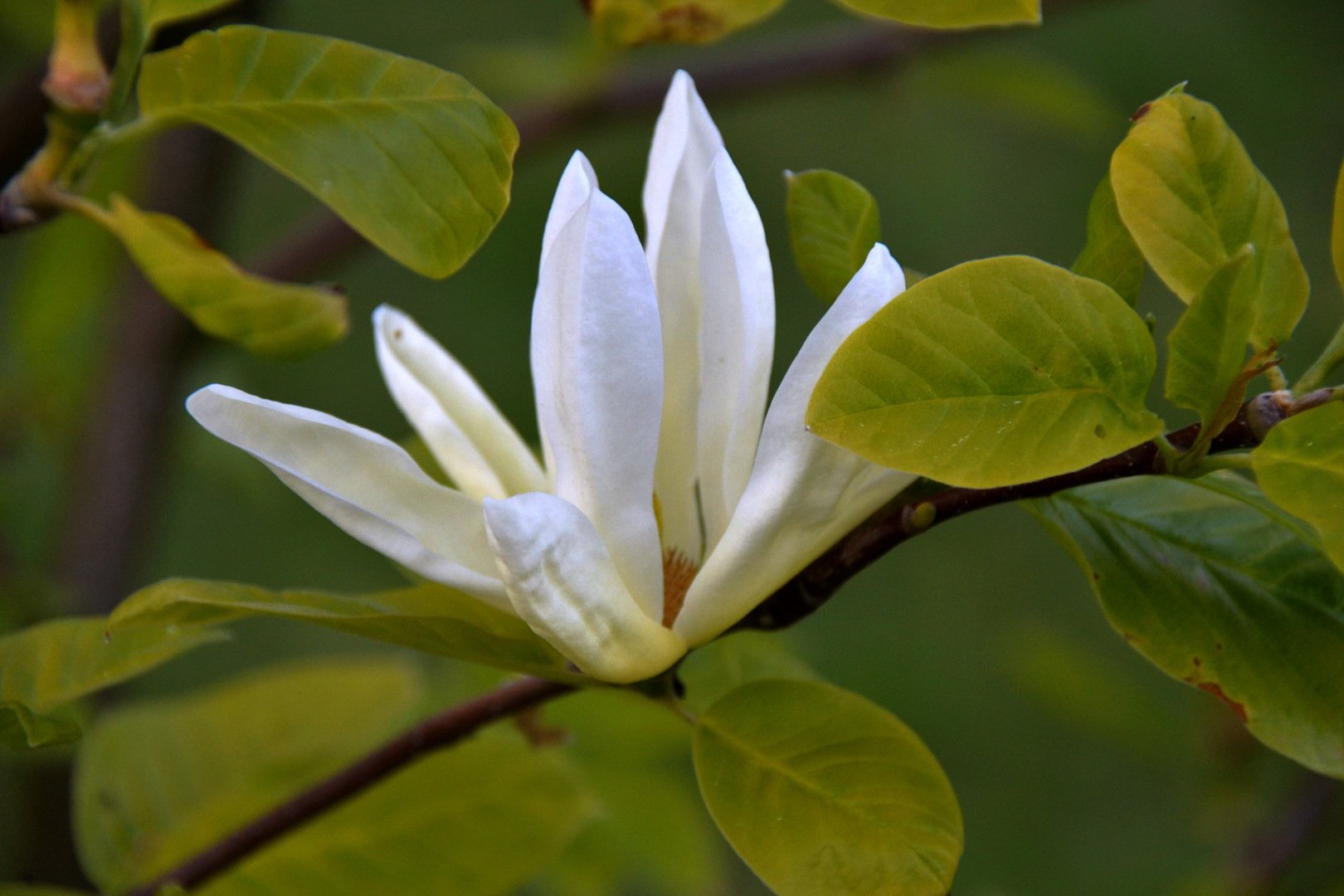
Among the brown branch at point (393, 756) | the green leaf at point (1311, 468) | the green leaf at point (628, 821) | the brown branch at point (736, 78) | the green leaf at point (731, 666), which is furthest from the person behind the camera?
the brown branch at point (736, 78)

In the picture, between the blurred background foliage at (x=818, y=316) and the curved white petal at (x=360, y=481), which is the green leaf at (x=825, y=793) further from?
the blurred background foliage at (x=818, y=316)

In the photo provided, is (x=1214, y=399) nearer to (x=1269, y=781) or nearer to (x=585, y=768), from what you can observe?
(x=585, y=768)

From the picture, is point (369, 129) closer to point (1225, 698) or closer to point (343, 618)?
point (343, 618)

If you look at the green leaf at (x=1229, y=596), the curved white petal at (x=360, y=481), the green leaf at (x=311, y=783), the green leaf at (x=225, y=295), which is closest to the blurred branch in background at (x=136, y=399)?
the green leaf at (x=311, y=783)

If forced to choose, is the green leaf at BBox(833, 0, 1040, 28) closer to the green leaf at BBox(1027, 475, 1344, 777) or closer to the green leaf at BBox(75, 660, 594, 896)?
the green leaf at BBox(1027, 475, 1344, 777)

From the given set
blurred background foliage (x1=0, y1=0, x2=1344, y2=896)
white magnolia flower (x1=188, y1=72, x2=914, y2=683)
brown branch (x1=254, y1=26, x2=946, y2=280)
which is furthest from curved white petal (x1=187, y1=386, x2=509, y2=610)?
brown branch (x1=254, y1=26, x2=946, y2=280)

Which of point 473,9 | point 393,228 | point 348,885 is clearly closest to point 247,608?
point 393,228

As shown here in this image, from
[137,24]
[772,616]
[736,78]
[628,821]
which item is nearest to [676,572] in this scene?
[772,616]
